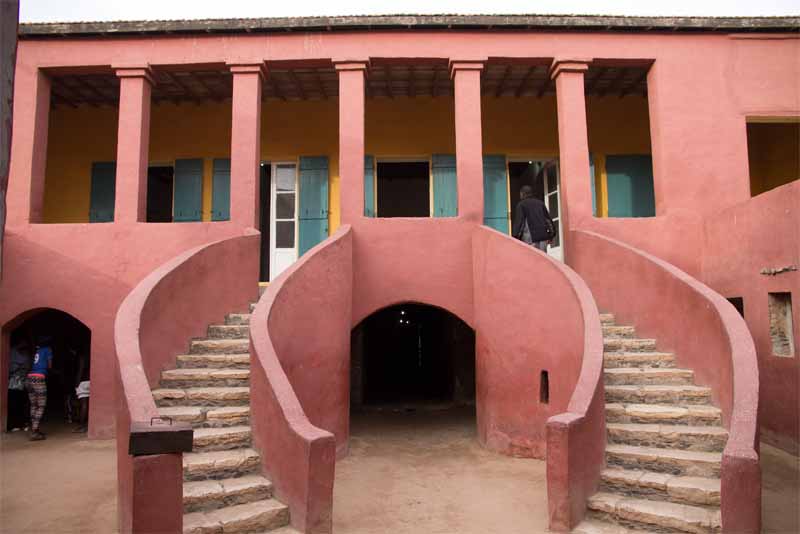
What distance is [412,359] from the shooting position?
16.4m

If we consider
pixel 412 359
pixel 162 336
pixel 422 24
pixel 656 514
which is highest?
pixel 422 24

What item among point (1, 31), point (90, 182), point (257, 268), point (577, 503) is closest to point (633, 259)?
point (577, 503)

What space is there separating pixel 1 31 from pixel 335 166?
8.52 meters

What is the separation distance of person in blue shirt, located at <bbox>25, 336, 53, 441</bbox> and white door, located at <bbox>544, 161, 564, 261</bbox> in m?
8.33

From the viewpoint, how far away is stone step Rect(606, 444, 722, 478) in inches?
218

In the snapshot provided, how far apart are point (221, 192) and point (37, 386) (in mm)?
4543

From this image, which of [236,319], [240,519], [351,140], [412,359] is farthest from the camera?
[412,359]

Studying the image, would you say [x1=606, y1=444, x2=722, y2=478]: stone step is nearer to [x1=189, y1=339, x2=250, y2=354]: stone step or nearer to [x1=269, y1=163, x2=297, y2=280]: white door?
[x1=189, y1=339, x2=250, y2=354]: stone step

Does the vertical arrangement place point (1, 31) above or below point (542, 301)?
above

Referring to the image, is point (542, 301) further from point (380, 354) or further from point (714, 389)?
point (380, 354)

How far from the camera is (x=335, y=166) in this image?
1170cm

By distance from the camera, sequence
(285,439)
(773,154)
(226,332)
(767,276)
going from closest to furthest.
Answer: (285,439)
(226,332)
(767,276)
(773,154)

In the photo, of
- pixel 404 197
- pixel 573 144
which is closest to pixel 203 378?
pixel 573 144

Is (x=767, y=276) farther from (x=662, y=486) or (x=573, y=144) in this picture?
(x=662, y=486)
